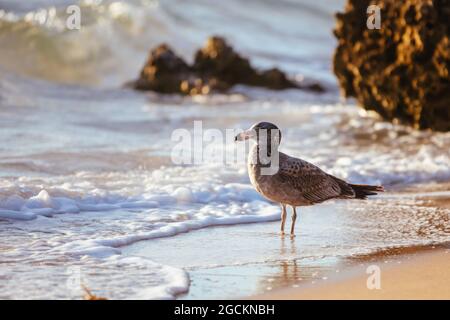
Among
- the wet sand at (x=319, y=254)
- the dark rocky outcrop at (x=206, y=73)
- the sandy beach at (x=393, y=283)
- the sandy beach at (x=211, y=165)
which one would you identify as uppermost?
the dark rocky outcrop at (x=206, y=73)

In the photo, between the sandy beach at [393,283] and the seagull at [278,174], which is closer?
the sandy beach at [393,283]

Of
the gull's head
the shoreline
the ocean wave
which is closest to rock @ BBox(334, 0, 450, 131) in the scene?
the gull's head

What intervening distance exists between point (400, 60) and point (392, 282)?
7150 millimetres

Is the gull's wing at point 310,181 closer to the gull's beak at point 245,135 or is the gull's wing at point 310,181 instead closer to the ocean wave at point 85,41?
the gull's beak at point 245,135

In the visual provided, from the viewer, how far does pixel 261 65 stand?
22.4m

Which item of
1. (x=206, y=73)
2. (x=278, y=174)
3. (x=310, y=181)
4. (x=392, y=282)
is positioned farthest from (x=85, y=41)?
(x=392, y=282)

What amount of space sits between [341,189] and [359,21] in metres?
6.15

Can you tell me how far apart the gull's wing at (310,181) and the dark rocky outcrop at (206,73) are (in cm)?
1070

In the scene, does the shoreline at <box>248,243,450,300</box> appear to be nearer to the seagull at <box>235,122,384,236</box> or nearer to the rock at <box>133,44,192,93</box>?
the seagull at <box>235,122,384,236</box>

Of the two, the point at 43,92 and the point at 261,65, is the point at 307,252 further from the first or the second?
the point at 261,65

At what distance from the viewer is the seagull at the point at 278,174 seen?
666 centimetres

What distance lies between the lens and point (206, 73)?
1848 centimetres

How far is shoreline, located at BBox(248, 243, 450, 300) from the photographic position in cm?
511

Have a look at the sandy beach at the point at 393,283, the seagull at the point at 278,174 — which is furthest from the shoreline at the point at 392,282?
the seagull at the point at 278,174
